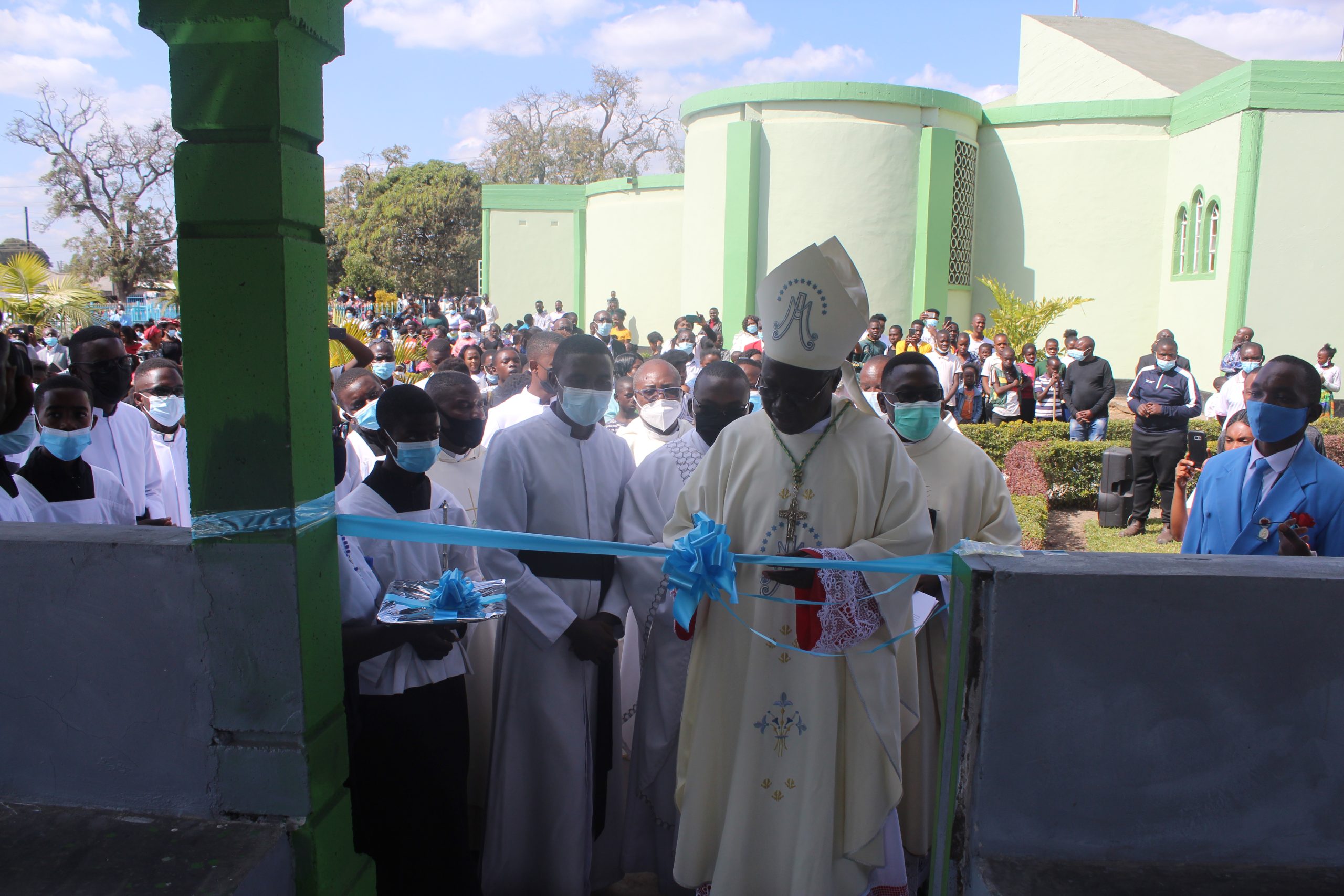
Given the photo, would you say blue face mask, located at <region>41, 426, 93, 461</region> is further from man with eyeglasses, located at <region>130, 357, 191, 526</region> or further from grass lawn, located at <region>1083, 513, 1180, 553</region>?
grass lawn, located at <region>1083, 513, 1180, 553</region>

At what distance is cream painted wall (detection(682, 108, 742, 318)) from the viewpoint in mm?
20797

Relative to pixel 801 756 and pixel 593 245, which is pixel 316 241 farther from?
pixel 593 245

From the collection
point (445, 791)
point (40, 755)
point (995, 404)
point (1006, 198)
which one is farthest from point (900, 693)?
point (1006, 198)

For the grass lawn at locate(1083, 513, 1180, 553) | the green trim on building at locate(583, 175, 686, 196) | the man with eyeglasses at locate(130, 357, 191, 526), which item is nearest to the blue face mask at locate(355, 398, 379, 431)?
the man with eyeglasses at locate(130, 357, 191, 526)

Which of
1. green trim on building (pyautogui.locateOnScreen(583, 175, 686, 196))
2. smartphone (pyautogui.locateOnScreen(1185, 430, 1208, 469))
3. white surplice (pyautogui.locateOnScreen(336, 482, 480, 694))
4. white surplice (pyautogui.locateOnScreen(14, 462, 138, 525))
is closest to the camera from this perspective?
white surplice (pyautogui.locateOnScreen(336, 482, 480, 694))

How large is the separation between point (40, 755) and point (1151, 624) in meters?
2.86

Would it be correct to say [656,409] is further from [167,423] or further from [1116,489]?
[1116,489]

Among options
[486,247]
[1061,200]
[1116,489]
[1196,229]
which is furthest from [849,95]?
[486,247]

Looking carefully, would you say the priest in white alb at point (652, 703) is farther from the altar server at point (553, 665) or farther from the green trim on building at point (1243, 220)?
the green trim on building at point (1243, 220)

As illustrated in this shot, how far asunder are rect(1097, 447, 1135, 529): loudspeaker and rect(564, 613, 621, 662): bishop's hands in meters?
8.06

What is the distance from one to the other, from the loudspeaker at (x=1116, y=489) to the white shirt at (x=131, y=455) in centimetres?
852

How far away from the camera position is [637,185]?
26.4m

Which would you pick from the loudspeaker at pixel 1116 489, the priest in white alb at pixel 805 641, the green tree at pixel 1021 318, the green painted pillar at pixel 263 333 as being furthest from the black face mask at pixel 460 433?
the green tree at pixel 1021 318

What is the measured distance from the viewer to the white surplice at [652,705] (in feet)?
11.8
